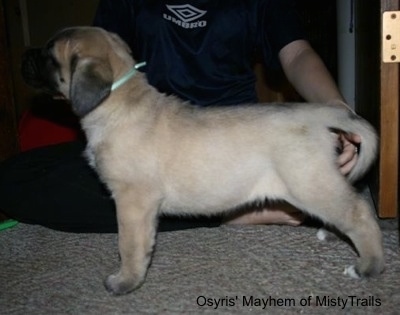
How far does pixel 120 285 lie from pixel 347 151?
3.25 ft

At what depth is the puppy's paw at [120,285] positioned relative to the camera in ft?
6.48

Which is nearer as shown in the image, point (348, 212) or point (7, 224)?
point (348, 212)

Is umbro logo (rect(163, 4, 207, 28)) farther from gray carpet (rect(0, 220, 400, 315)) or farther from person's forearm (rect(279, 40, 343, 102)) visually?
gray carpet (rect(0, 220, 400, 315))

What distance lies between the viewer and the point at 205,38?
2.62 metres

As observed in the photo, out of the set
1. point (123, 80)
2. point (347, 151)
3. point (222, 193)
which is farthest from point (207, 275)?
point (123, 80)

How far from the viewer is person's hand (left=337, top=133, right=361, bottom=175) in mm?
1954

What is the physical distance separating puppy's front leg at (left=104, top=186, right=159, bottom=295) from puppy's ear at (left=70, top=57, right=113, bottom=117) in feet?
1.12

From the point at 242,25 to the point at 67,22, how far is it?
221 centimetres

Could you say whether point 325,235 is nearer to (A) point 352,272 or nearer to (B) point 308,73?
(A) point 352,272

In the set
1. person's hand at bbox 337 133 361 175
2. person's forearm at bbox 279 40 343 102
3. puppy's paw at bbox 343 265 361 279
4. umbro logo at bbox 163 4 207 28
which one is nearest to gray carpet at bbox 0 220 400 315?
puppy's paw at bbox 343 265 361 279

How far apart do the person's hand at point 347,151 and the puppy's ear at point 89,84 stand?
87 centimetres

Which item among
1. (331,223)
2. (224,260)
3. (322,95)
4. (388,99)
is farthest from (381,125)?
(224,260)

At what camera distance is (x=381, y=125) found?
2434 mm

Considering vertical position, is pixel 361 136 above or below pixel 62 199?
above
